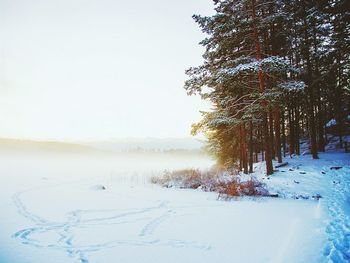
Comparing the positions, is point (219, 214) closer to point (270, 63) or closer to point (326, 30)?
point (270, 63)

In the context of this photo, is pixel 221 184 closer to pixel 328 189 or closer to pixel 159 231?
pixel 328 189

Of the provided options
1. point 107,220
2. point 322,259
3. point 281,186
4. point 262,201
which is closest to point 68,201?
point 107,220

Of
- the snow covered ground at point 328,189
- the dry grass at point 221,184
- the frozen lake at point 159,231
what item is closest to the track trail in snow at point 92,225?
the frozen lake at point 159,231

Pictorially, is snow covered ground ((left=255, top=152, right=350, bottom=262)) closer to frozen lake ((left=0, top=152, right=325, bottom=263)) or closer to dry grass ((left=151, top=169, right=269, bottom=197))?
frozen lake ((left=0, top=152, right=325, bottom=263))

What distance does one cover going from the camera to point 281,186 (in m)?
11.4

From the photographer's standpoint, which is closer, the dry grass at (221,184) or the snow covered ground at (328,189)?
the snow covered ground at (328,189)

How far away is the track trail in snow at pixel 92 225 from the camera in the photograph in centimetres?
459

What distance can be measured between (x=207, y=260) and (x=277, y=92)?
1041 cm

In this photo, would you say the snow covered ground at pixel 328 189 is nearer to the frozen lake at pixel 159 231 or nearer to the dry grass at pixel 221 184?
the frozen lake at pixel 159 231

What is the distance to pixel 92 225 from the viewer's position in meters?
6.06

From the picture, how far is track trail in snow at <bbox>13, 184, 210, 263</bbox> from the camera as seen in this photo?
4.59m

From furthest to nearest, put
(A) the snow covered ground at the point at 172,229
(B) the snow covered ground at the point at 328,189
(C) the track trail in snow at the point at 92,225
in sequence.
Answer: (C) the track trail in snow at the point at 92,225 → (B) the snow covered ground at the point at 328,189 → (A) the snow covered ground at the point at 172,229

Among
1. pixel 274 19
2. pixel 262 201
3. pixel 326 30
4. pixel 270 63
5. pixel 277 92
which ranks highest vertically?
pixel 326 30

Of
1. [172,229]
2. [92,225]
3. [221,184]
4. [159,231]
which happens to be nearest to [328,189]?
[221,184]
